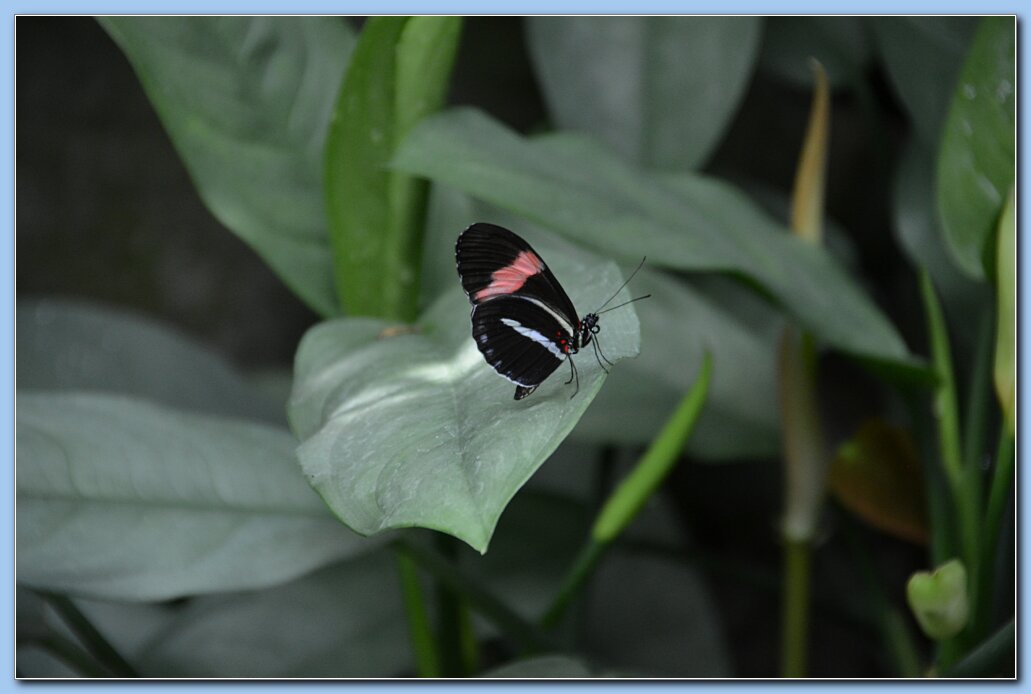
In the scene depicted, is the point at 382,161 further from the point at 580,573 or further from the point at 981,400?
the point at 981,400

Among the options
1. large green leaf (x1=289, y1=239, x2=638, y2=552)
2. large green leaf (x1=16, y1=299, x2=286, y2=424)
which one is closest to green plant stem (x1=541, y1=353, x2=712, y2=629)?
large green leaf (x1=289, y1=239, x2=638, y2=552)

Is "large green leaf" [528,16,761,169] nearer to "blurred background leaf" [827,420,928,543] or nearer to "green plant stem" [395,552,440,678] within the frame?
"blurred background leaf" [827,420,928,543]

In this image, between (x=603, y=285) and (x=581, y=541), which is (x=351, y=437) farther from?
(x=581, y=541)

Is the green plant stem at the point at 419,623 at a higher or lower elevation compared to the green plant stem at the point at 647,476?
lower

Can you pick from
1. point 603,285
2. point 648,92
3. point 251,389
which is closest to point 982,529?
point 603,285

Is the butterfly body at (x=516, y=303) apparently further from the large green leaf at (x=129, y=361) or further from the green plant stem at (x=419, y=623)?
the large green leaf at (x=129, y=361)

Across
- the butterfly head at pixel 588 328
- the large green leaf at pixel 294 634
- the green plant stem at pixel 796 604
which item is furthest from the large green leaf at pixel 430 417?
the green plant stem at pixel 796 604
